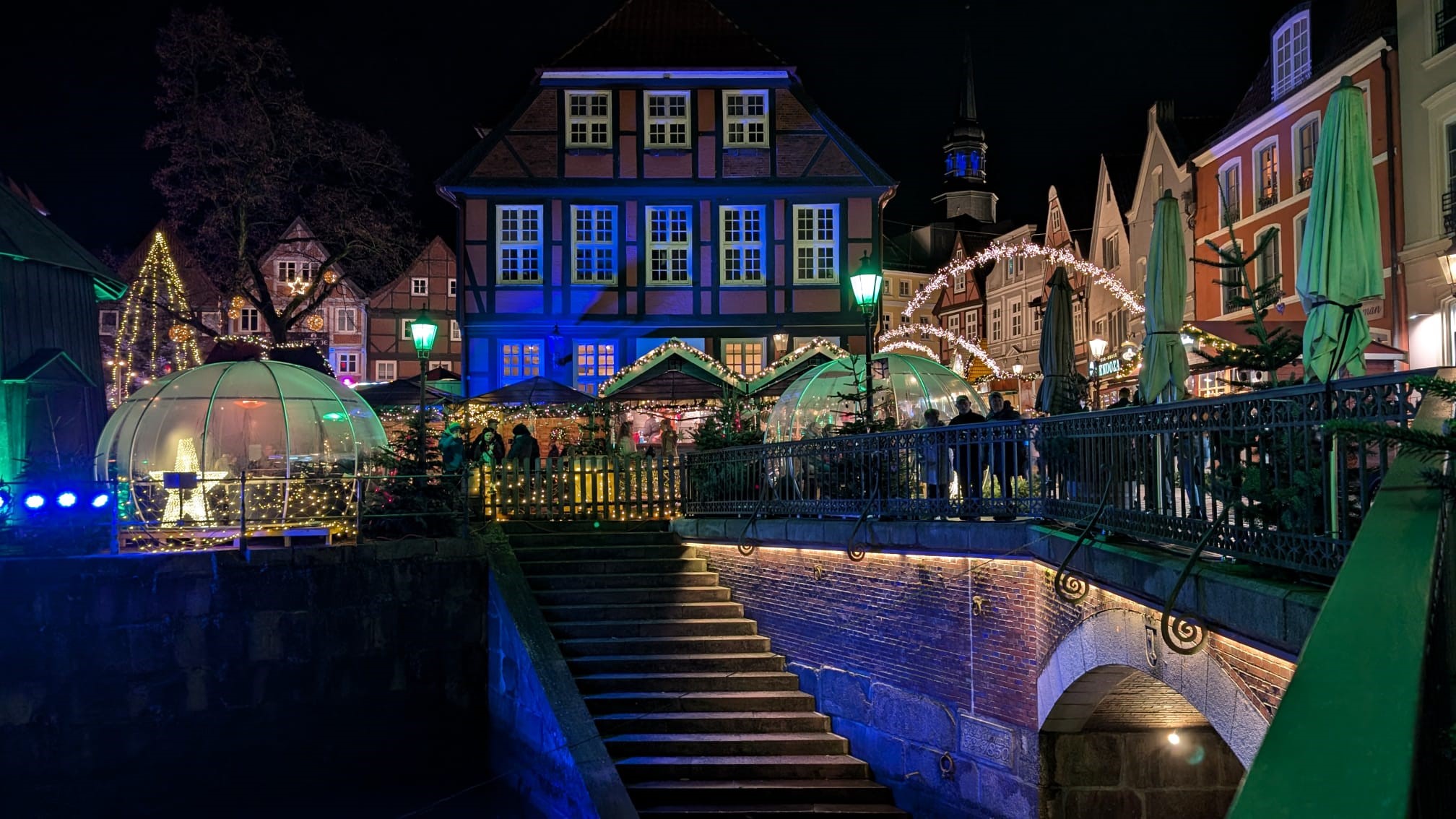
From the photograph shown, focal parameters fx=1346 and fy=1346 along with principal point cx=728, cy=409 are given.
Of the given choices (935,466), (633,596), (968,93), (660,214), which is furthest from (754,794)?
(968,93)

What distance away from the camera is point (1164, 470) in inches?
323

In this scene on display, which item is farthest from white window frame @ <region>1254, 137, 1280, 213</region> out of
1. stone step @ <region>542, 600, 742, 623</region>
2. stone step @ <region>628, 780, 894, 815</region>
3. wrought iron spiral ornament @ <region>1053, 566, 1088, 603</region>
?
wrought iron spiral ornament @ <region>1053, 566, 1088, 603</region>

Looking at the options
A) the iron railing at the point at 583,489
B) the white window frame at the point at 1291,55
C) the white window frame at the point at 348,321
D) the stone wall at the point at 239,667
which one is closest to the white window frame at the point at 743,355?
the iron railing at the point at 583,489

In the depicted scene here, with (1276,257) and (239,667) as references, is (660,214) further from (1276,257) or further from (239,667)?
(239,667)

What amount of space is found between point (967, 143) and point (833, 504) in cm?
8430

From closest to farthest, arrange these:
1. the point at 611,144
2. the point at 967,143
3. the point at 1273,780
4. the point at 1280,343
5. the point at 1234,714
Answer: the point at 1273,780 < the point at 1234,714 < the point at 1280,343 < the point at 611,144 < the point at 967,143

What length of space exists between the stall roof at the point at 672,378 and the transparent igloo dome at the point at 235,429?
5.58 meters

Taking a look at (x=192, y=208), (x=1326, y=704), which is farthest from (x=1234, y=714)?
(x=192, y=208)

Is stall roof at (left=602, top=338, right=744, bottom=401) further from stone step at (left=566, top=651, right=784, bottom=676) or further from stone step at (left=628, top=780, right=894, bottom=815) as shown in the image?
stone step at (left=628, top=780, right=894, bottom=815)

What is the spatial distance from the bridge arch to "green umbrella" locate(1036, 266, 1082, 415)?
14.4 feet

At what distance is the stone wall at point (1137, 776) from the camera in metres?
10.4

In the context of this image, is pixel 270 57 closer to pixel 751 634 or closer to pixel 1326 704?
pixel 751 634

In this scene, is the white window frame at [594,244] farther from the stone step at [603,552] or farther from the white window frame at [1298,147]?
the stone step at [603,552]

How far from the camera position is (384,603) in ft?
55.8
